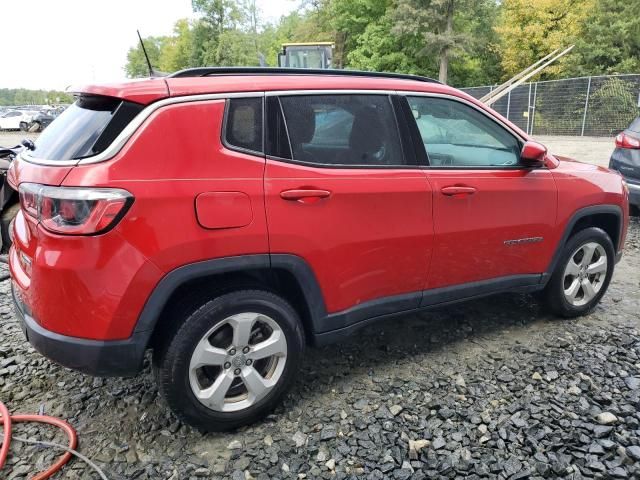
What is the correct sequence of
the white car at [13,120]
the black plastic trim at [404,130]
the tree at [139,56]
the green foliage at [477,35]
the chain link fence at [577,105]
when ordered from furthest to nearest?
the tree at [139,56], the white car at [13,120], the green foliage at [477,35], the chain link fence at [577,105], the black plastic trim at [404,130]

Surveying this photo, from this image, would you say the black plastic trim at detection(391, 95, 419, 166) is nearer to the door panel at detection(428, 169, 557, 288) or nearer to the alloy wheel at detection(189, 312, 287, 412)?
the door panel at detection(428, 169, 557, 288)

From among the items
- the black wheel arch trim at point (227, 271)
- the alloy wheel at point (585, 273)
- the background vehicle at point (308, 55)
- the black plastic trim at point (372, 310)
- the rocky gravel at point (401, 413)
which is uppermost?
the background vehicle at point (308, 55)

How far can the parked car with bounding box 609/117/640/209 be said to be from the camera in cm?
634

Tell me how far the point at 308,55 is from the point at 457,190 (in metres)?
18.0

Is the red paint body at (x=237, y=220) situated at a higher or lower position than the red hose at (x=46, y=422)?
higher

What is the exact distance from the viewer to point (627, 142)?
255 inches

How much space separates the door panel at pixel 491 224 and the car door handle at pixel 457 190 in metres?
0.01

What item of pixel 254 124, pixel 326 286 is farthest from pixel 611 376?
pixel 254 124

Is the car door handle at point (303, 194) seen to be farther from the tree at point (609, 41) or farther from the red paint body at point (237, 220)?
the tree at point (609, 41)

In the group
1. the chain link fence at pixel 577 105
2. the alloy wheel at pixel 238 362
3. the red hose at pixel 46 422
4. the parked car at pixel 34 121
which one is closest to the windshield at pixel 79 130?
the alloy wheel at pixel 238 362

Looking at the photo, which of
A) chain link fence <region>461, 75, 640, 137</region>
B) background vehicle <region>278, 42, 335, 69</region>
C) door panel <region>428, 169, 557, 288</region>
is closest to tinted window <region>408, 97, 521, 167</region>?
door panel <region>428, 169, 557, 288</region>

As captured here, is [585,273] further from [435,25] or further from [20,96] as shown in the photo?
[20,96]

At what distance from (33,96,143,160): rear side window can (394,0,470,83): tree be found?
91.6 ft

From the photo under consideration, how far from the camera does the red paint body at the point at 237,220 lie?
209 centimetres
